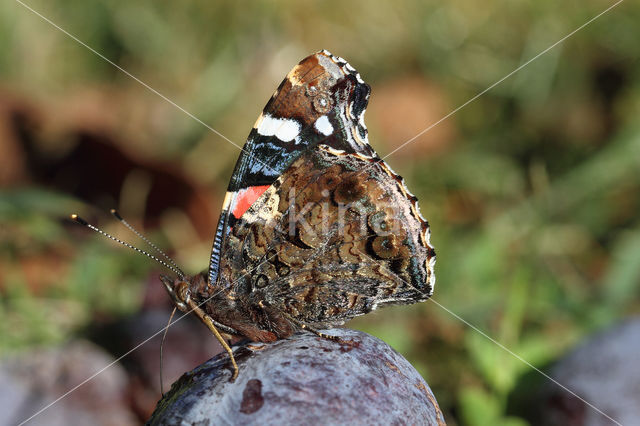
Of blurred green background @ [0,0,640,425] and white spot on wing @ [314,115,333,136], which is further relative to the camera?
blurred green background @ [0,0,640,425]

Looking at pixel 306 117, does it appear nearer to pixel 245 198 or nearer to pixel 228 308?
pixel 245 198

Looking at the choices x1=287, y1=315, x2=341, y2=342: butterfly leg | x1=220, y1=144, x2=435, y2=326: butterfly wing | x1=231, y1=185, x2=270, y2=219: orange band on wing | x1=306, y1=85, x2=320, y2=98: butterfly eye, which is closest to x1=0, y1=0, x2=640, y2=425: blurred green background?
x1=220, y1=144, x2=435, y2=326: butterfly wing

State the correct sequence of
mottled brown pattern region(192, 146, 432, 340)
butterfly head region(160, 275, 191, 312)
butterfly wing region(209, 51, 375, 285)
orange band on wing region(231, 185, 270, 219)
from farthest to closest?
butterfly wing region(209, 51, 375, 285) → orange band on wing region(231, 185, 270, 219) → mottled brown pattern region(192, 146, 432, 340) → butterfly head region(160, 275, 191, 312)

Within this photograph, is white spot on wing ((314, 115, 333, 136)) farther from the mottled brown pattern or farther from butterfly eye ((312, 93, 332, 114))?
the mottled brown pattern

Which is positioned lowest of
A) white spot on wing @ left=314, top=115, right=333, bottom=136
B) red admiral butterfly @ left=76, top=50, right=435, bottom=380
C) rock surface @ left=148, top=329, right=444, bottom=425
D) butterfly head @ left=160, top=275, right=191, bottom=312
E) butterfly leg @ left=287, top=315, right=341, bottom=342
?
rock surface @ left=148, top=329, right=444, bottom=425

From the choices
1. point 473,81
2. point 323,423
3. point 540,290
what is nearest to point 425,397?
point 323,423

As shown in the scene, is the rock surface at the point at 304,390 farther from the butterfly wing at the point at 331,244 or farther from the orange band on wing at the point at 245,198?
the orange band on wing at the point at 245,198
